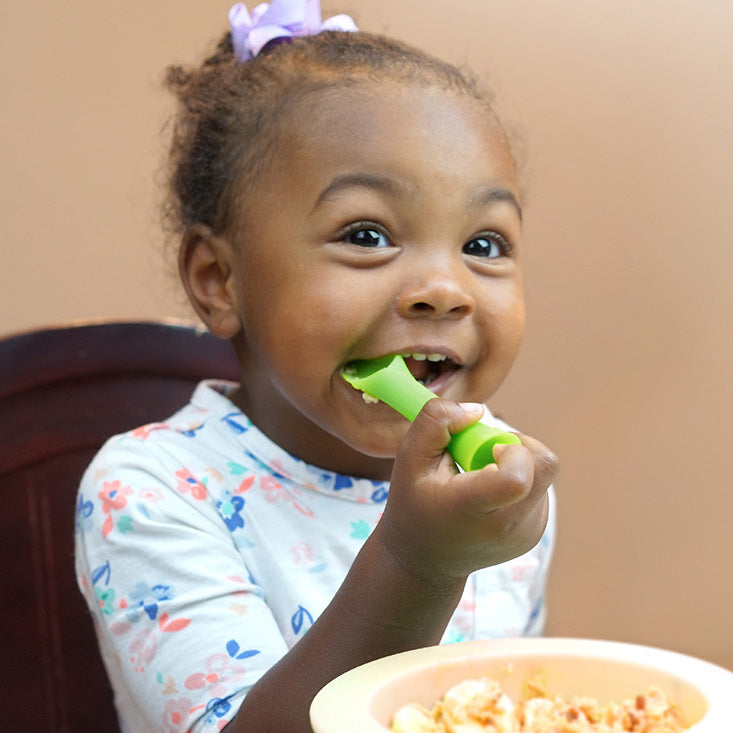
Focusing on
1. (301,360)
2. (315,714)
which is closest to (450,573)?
(315,714)

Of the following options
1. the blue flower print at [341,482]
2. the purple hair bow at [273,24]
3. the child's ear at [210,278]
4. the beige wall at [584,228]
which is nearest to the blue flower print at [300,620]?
the blue flower print at [341,482]

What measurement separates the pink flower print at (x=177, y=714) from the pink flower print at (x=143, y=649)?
3 cm

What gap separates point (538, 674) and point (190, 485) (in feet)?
1.25

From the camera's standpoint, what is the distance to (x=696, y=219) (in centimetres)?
133

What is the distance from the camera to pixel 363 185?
717 mm

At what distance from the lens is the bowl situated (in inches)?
15.9

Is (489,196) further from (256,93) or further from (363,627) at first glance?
(363,627)

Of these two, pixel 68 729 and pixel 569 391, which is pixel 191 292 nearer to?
→ pixel 68 729

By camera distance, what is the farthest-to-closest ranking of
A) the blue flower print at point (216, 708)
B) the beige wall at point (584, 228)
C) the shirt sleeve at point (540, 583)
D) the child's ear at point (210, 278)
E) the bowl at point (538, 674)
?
the beige wall at point (584, 228)
the shirt sleeve at point (540, 583)
the child's ear at point (210, 278)
the blue flower print at point (216, 708)
the bowl at point (538, 674)

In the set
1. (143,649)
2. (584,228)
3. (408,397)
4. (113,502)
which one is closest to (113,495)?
(113,502)

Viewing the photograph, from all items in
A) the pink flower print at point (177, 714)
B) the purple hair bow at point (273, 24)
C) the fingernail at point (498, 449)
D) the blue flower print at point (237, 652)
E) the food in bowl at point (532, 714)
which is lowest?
the pink flower print at point (177, 714)

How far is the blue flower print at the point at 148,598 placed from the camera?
0.68 metres

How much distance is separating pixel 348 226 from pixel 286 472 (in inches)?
8.1

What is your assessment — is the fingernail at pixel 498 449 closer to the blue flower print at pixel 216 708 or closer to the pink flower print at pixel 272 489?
the blue flower print at pixel 216 708
